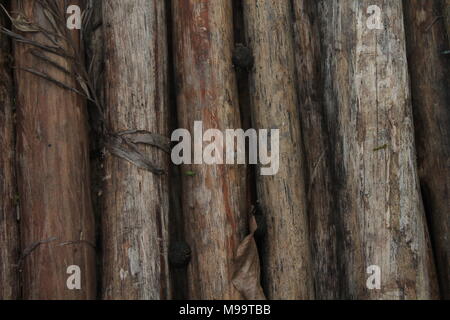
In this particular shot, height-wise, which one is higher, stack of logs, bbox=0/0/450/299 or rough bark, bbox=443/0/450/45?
rough bark, bbox=443/0/450/45

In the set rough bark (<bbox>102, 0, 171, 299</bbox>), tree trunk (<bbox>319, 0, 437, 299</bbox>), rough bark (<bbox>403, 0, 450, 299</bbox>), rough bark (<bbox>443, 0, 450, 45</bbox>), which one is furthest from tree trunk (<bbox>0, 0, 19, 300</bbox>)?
rough bark (<bbox>443, 0, 450, 45</bbox>)

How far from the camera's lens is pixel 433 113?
359cm

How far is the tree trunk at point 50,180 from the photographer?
10.4 ft

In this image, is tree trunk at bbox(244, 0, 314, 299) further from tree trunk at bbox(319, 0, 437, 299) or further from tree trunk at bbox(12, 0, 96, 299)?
tree trunk at bbox(12, 0, 96, 299)

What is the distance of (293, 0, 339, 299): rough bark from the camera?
3.53m

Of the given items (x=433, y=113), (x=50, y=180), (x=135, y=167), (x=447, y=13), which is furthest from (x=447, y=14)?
(x=50, y=180)

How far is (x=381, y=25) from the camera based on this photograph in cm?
343

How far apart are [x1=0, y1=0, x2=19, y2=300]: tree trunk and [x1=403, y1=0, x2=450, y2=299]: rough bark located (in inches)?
105

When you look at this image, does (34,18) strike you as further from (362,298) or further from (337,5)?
A: (362,298)

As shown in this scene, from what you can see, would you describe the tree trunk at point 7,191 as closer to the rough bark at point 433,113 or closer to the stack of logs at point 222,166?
the stack of logs at point 222,166

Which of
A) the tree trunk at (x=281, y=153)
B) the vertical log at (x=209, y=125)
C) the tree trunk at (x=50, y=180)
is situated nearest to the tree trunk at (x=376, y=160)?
the tree trunk at (x=281, y=153)

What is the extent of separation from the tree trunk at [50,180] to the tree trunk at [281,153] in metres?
1.12

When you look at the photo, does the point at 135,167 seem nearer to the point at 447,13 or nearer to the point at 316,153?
the point at 316,153

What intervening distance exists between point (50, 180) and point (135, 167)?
1.67 ft
